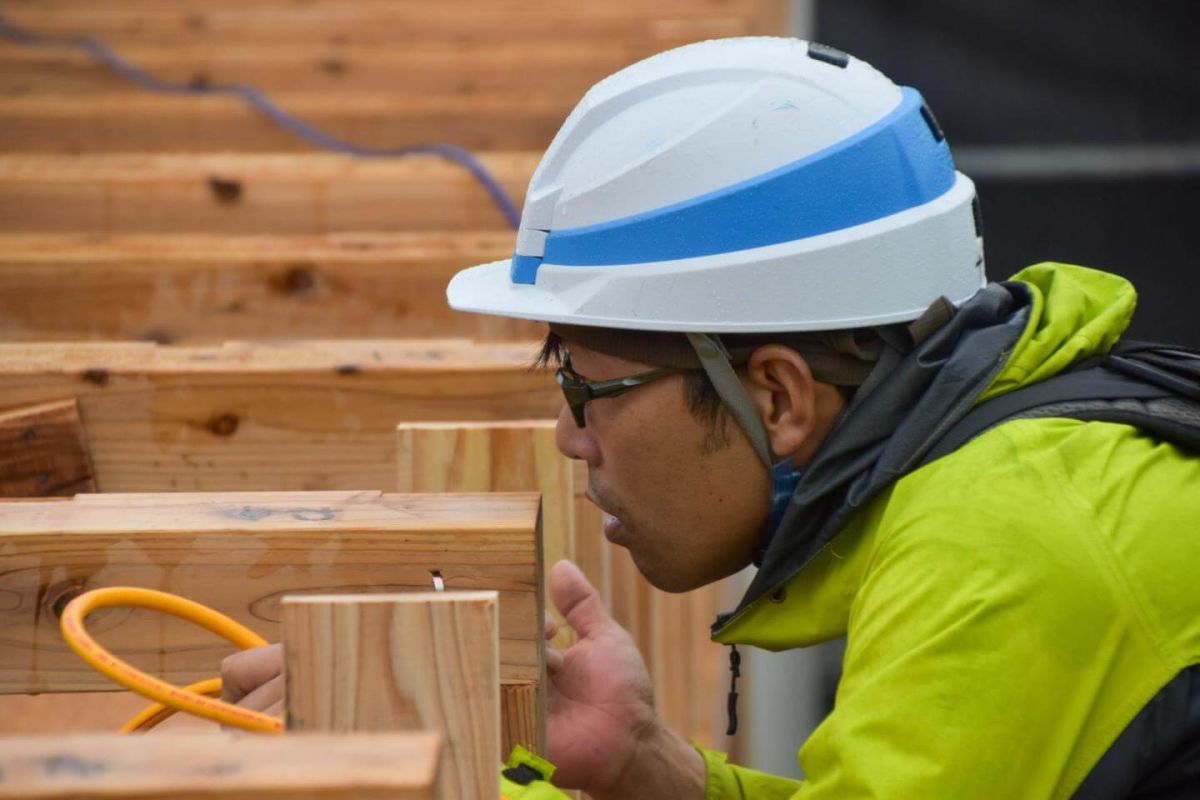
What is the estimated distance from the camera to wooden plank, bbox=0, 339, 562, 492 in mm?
2480

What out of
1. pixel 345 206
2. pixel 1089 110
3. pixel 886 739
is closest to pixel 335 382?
pixel 886 739

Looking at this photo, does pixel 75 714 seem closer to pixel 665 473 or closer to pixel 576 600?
pixel 576 600

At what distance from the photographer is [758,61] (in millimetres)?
1986

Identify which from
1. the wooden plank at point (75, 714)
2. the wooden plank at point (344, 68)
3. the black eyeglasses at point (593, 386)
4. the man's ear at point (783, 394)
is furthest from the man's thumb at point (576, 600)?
the wooden plank at point (344, 68)

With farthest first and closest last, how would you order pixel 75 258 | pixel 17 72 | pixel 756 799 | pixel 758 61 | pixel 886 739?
pixel 17 72 → pixel 75 258 → pixel 756 799 → pixel 758 61 → pixel 886 739

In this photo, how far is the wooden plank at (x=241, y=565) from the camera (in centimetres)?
170

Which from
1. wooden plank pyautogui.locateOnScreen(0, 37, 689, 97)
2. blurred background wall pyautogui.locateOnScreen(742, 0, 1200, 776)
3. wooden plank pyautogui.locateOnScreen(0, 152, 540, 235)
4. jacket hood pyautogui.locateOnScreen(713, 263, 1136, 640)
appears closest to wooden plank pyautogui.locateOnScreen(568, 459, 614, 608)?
jacket hood pyautogui.locateOnScreen(713, 263, 1136, 640)

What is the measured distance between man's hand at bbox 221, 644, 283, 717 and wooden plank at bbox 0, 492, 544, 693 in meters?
0.11

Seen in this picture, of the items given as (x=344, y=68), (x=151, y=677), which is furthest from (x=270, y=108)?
A: (x=151, y=677)

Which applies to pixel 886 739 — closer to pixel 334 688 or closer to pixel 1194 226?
pixel 334 688

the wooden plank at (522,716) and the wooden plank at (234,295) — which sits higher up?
the wooden plank at (234,295)

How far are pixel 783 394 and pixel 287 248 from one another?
1.70 meters

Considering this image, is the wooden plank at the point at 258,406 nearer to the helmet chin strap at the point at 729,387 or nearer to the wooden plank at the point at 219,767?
the helmet chin strap at the point at 729,387

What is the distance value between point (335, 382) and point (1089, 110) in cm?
780
